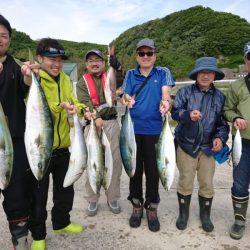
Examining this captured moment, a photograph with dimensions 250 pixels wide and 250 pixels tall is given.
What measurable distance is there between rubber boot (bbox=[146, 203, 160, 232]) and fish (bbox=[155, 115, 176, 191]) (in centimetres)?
86

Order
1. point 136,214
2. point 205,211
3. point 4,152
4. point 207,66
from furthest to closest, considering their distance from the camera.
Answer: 1. point 136,214
2. point 205,211
3. point 207,66
4. point 4,152

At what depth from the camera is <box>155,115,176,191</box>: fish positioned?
3166 millimetres

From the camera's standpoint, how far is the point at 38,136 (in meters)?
2.59

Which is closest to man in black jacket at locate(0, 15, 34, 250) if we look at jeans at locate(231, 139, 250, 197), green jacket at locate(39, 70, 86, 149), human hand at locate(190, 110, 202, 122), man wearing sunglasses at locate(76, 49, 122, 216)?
green jacket at locate(39, 70, 86, 149)

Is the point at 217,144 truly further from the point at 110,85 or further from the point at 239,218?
the point at 110,85

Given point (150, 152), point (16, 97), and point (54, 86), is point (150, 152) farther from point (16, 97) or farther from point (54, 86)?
point (16, 97)

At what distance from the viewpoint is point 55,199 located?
12.0ft

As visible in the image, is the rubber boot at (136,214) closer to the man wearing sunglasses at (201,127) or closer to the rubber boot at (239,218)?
the man wearing sunglasses at (201,127)

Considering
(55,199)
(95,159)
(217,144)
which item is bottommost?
(55,199)

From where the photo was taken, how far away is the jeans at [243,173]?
3564 millimetres

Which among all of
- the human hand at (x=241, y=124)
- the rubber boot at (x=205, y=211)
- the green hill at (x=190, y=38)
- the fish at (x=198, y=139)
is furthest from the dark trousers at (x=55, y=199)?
the green hill at (x=190, y=38)

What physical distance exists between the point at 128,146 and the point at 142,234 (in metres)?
1.18

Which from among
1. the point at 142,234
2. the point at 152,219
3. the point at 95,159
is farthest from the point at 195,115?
the point at 142,234

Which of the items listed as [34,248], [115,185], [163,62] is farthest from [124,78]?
[163,62]
